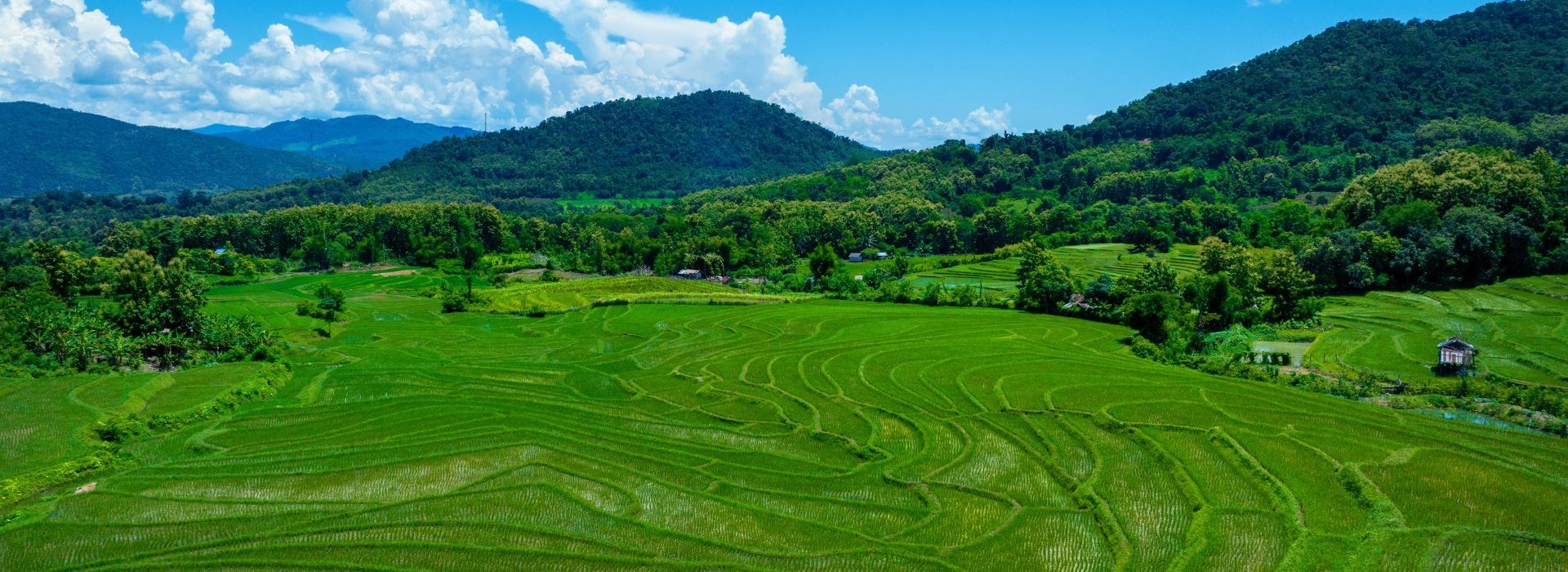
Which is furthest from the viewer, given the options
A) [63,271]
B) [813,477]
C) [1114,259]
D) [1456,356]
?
[1114,259]

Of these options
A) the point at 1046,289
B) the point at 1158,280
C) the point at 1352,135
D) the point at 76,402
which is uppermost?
the point at 1352,135

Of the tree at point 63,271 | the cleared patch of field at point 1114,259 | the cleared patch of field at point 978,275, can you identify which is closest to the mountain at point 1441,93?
the cleared patch of field at point 1114,259

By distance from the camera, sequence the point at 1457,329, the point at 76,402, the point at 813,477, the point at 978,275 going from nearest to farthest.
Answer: the point at 813,477 < the point at 76,402 < the point at 1457,329 < the point at 978,275

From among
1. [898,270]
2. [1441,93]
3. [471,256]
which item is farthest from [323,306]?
[1441,93]

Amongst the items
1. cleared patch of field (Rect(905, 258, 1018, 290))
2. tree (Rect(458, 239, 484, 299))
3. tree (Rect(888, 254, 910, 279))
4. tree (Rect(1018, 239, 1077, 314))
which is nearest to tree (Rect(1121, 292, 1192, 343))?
tree (Rect(1018, 239, 1077, 314))

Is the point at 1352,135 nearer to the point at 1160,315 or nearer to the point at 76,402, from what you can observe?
the point at 1160,315
